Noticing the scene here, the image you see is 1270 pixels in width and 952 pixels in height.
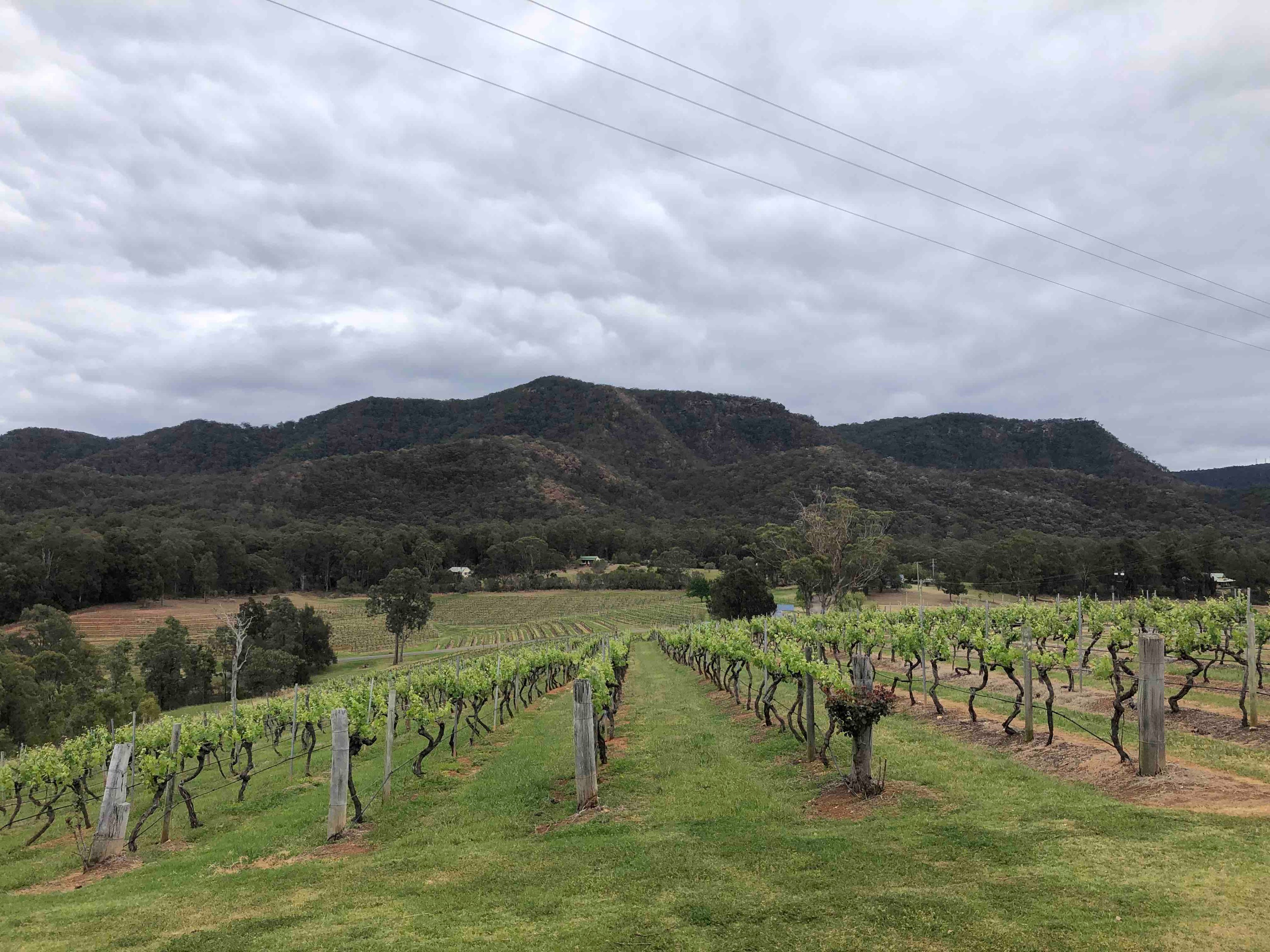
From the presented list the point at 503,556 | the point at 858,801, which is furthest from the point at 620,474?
the point at 858,801

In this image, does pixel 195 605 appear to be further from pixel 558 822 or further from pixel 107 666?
pixel 558 822

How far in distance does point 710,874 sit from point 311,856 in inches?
243

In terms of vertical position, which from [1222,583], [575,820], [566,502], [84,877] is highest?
[566,502]

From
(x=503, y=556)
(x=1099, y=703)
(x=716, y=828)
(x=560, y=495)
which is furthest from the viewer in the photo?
(x=560, y=495)

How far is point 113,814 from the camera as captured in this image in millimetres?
11453

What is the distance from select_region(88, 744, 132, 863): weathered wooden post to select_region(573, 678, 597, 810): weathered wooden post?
7.53m

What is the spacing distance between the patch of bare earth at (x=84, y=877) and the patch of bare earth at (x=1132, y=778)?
14.4 metres

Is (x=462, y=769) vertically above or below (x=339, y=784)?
below

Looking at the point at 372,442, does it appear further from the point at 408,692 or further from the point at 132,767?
the point at 132,767

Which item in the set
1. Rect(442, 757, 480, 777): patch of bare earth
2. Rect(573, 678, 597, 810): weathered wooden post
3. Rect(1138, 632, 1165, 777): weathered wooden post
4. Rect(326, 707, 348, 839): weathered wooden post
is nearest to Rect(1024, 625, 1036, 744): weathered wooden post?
Rect(1138, 632, 1165, 777): weathered wooden post

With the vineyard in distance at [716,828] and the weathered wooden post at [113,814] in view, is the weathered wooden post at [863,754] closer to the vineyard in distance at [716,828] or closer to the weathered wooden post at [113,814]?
the vineyard in distance at [716,828]

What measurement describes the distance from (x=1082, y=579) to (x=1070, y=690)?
6608 centimetres

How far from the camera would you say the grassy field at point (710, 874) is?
5902mm

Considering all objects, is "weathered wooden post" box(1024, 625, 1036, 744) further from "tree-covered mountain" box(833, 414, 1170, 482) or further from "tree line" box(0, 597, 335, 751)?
"tree-covered mountain" box(833, 414, 1170, 482)
